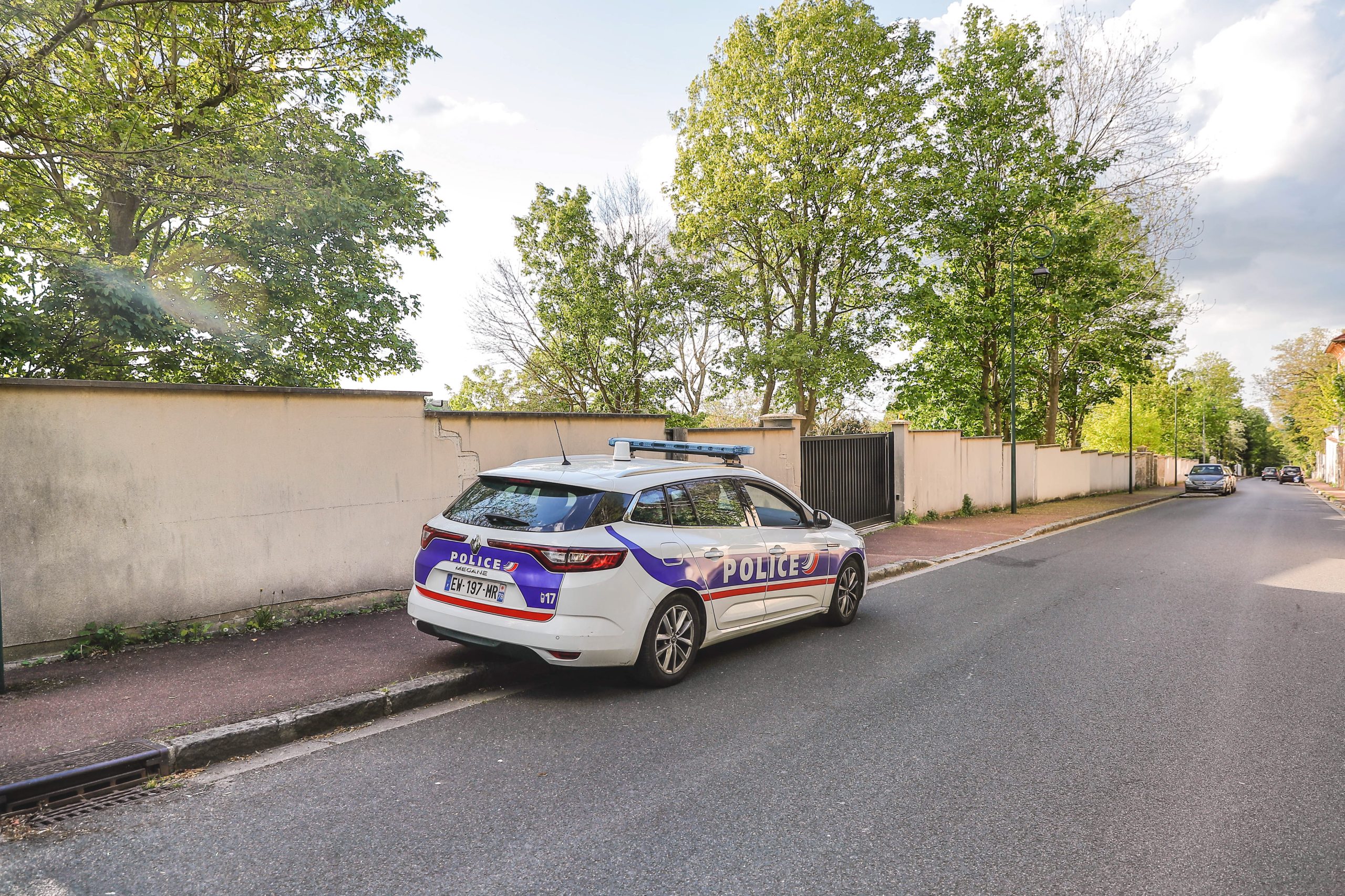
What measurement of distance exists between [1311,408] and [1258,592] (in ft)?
197

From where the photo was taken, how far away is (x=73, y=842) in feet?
10.2

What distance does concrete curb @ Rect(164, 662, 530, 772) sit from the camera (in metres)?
3.95

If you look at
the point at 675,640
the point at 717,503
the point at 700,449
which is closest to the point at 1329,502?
the point at 700,449

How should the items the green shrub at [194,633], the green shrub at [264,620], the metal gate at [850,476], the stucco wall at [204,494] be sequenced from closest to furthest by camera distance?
Result: 1. the stucco wall at [204,494]
2. the green shrub at [194,633]
3. the green shrub at [264,620]
4. the metal gate at [850,476]

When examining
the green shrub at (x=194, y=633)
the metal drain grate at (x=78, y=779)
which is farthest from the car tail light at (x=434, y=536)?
the green shrub at (x=194, y=633)

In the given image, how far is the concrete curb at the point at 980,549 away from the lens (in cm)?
1037

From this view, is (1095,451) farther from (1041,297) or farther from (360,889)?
(360,889)

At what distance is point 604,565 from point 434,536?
53.7 inches

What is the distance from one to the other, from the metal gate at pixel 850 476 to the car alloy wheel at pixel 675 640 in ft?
26.3

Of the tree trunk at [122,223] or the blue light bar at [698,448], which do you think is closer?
the blue light bar at [698,448]

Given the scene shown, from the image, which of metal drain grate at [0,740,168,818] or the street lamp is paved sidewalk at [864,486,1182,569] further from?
metal drain grate at [0,740,168,818]

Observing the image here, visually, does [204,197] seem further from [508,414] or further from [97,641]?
[97,641]

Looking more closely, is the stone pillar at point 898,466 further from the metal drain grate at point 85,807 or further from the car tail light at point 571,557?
the metal drain grate at point 85,807

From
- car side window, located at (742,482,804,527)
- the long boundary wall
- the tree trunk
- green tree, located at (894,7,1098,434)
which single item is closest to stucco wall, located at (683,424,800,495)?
the long boundary wall
